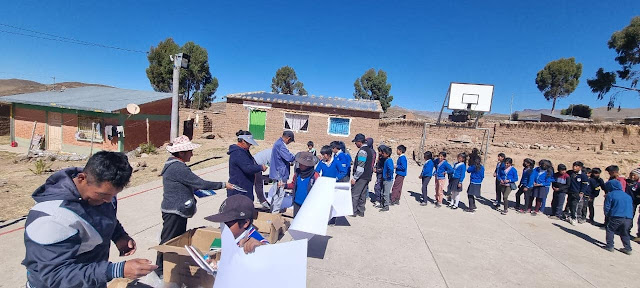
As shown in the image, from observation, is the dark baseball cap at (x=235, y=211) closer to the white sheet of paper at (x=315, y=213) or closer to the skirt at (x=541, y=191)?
the white sheet of paper at (x=315, y=213)

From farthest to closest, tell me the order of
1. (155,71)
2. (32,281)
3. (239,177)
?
(155,71), (239,177), (32,281)

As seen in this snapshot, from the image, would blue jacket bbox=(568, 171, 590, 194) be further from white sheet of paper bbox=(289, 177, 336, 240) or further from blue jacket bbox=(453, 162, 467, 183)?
white sheet of paper bbox=(289, 177, 336, 240)

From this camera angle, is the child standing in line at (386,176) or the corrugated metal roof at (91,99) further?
the corrugated metal roof at (91,99)

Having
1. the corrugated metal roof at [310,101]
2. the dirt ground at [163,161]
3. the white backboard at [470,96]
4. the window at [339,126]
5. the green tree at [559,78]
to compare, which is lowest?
the dirt ground at [163,161]

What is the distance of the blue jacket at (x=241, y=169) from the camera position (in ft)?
13.5

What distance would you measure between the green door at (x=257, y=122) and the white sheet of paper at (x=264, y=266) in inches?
682

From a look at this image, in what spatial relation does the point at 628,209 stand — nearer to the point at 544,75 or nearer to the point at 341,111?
the point at 341,111

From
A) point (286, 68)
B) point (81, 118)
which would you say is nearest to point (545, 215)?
point (81, 118)

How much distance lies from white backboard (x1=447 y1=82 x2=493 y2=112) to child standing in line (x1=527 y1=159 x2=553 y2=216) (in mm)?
11140

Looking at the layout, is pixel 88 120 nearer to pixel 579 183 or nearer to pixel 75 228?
pixel 75 228

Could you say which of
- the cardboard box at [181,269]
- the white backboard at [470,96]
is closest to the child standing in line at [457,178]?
the cardboard box at [181,269]

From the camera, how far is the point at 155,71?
104 ft

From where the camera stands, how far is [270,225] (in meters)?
4.06

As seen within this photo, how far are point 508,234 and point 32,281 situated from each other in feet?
22.3
